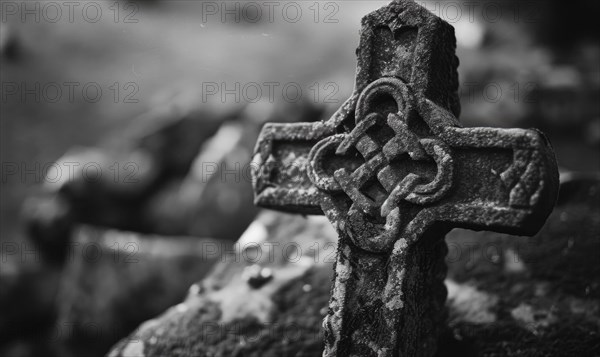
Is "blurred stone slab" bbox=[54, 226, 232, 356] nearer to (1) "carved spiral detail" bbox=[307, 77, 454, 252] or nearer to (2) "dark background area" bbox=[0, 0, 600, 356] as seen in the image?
(2) "dark background area" bbox=[0, 0, 600, 356]

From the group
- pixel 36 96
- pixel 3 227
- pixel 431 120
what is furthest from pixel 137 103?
pixel 431 120

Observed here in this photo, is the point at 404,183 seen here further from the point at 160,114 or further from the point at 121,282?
the point at 160,114

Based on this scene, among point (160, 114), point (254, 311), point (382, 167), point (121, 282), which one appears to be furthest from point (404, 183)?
point (160, 114)

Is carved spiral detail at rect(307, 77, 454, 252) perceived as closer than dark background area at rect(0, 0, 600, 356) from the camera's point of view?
Yes

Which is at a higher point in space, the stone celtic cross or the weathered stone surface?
the stone celtic cross

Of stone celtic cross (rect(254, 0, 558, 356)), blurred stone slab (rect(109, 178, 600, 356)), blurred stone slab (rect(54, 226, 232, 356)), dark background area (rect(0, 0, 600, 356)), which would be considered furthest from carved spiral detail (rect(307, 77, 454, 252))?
blurred stone slab (rect(54, 226, 232, 356))

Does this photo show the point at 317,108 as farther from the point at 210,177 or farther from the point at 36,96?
the point at 36,96
